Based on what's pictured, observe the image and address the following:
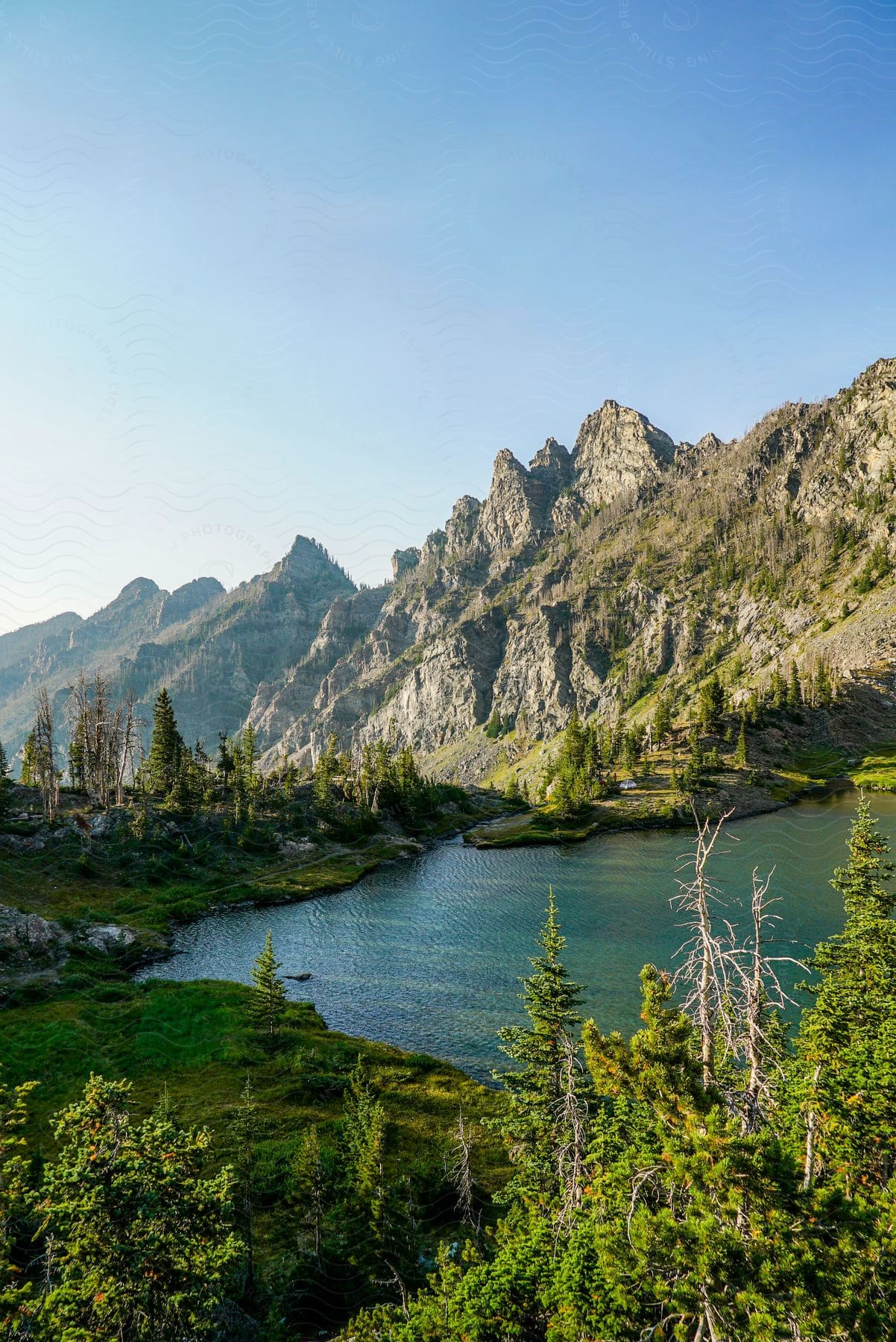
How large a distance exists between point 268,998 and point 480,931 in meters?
35.9

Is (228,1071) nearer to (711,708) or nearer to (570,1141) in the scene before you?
(570,1141)

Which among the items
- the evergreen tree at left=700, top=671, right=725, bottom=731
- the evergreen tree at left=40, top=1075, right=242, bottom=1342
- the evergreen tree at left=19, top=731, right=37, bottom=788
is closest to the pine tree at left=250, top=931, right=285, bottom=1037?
the evergreen tree at left=40, top=1075, right=242, bottom=1342

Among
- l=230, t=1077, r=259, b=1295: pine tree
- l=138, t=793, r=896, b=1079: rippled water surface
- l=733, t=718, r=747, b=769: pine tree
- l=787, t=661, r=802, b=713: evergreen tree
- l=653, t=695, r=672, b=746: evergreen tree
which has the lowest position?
l=138, t=793, r=896, b=1079: rippled water surface

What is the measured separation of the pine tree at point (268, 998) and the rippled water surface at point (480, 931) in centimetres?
769

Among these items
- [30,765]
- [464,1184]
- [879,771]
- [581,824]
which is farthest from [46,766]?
[879,771]

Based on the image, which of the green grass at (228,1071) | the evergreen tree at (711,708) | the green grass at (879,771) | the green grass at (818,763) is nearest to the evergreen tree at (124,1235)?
the green grass at (228,1071)

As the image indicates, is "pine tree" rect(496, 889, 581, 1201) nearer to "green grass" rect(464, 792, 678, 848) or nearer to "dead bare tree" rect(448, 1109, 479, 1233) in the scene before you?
"dead bare tree" rect(448, 1109, 479, 1233)

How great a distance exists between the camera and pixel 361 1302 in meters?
19.2

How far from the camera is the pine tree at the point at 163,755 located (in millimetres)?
118688

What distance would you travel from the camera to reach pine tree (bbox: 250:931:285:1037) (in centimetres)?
4331

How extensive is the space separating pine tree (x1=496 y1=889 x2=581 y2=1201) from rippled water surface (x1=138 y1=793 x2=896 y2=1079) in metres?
17.5

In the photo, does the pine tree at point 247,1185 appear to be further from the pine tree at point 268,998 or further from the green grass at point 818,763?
the green grass at point 818,763

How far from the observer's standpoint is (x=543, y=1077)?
74.7 ft

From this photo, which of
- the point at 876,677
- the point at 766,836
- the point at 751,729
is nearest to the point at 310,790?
the point at 766,836
